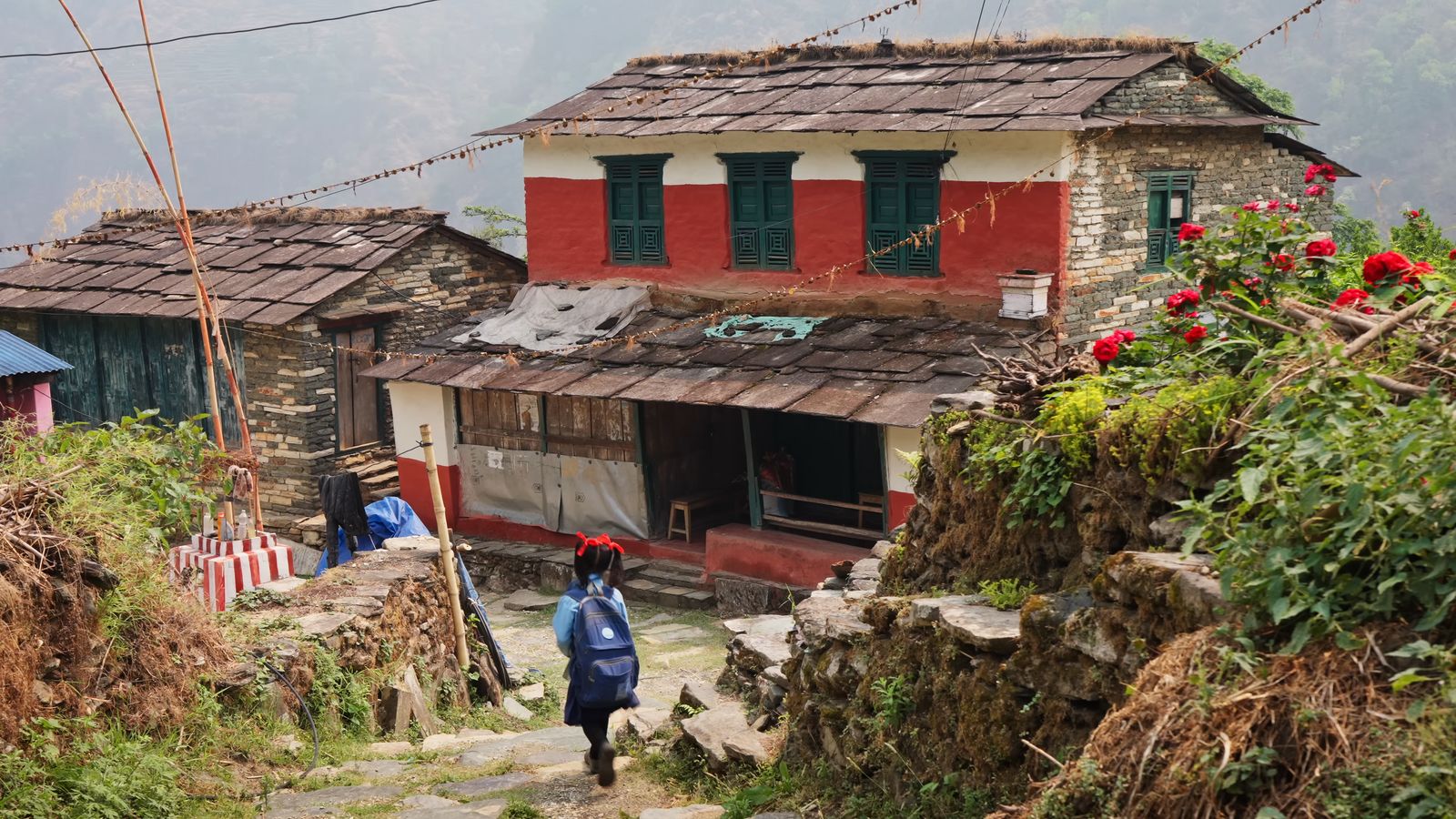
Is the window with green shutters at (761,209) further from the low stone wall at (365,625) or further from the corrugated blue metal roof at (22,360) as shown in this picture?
the corrugated blue metal roof at (22,360)

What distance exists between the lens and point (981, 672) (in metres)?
5.53

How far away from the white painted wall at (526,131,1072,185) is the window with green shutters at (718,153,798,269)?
5.8 inches

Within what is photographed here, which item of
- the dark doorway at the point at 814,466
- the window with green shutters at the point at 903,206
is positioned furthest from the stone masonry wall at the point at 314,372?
the window with green shutters at the point at 903,206

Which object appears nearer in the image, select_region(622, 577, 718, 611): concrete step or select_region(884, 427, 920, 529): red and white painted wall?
select_region(884, 427, 920, 529): red and white painted wall

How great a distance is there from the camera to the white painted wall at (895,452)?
45.9 feet

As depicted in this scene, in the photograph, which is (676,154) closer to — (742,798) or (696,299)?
(696,299)

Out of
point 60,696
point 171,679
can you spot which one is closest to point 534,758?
point 171,679

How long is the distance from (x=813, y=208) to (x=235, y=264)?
8.97m

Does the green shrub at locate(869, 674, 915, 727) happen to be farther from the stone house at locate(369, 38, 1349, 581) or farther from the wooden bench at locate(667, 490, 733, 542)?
the wooden bench at locate(667, 490, 733, 542)

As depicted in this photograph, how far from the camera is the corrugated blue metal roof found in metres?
14.9

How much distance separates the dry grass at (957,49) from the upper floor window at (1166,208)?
1.40 m

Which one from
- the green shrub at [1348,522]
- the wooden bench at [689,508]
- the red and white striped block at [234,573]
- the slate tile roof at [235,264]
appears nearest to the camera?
the green shrub at [1348,522]

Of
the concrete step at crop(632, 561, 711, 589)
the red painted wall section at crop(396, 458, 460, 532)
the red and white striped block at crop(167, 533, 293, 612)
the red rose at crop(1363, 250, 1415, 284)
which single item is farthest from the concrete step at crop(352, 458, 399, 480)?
the red rose at crop(1363, 250, 1415, 284)

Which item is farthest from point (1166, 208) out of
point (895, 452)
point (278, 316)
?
point (278, 316)
